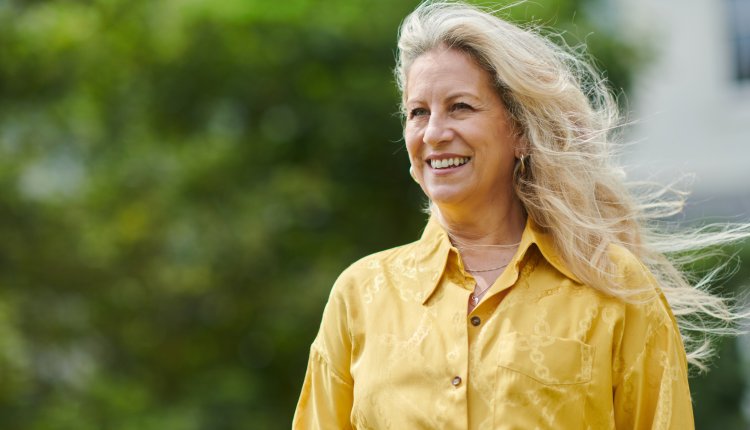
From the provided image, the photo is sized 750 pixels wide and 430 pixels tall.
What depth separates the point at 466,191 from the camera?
3.04 meters

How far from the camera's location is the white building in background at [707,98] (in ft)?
49.3

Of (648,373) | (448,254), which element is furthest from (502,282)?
(648,373)

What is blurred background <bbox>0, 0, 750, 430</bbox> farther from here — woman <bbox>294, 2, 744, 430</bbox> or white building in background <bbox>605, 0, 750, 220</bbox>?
woman <bbox>294, 2, 744, 430</bbox>

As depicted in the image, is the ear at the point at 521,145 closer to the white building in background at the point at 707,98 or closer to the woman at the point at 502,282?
the woman at the point at 502,282

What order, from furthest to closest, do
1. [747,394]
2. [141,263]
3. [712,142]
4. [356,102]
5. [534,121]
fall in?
1. [712,142]
2. [141,263]
3. [356,102]
4. [747,394]
5. [534,121]

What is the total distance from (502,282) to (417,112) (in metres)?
0.44

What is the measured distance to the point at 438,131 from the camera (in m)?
3.01

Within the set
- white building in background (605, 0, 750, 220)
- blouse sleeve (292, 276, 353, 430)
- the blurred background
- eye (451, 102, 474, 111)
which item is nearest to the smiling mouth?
eye (451, 102, 474, 111)

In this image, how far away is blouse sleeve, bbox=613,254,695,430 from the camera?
9.35 feet

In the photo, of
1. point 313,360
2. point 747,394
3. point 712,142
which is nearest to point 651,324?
point 313,360

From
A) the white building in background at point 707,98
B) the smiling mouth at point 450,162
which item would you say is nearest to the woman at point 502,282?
the smiling mouth at point 450,162

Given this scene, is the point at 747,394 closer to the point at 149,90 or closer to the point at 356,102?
the point at 356,102

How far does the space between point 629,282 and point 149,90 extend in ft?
27.8

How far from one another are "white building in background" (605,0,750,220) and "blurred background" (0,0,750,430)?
3883mm
